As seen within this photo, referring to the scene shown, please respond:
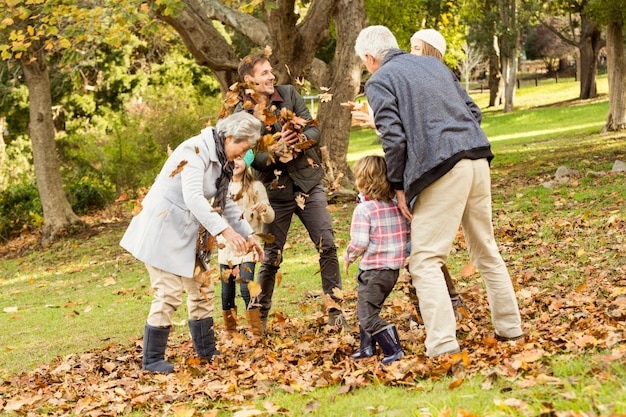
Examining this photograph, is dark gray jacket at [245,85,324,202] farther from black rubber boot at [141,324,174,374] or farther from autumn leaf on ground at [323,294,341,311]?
black rubber boot at [141,324,174,374]

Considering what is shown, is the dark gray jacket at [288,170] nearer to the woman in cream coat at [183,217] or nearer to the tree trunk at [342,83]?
the woman in cream coat at [183,217]

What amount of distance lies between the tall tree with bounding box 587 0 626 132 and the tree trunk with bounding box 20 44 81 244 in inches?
552

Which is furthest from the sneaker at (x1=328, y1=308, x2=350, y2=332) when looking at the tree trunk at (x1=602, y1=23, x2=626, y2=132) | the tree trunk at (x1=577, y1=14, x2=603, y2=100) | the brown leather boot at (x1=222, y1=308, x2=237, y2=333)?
the tree trunk at (x1=577, y1=14, x2=603, y2=100)

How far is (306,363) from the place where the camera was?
6.16 metres

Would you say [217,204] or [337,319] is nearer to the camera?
[217,204]

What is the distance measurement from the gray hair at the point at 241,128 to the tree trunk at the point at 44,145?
561 inches

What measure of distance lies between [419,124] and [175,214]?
6.58 ft

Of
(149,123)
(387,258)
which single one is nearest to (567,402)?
(387,258)

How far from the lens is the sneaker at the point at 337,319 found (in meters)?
7.23

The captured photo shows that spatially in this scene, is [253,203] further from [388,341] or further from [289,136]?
[388,341]

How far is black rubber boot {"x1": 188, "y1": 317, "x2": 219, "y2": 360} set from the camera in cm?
678

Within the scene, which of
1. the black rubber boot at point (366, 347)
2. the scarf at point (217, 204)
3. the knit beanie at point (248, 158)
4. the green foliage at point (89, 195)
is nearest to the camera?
the black rubber boot at point (366, 347)

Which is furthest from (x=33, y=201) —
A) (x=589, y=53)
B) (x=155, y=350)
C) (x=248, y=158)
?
(x=589, y=53)

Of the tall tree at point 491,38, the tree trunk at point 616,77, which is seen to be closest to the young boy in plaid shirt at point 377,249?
the tree trunk at point 616,77
